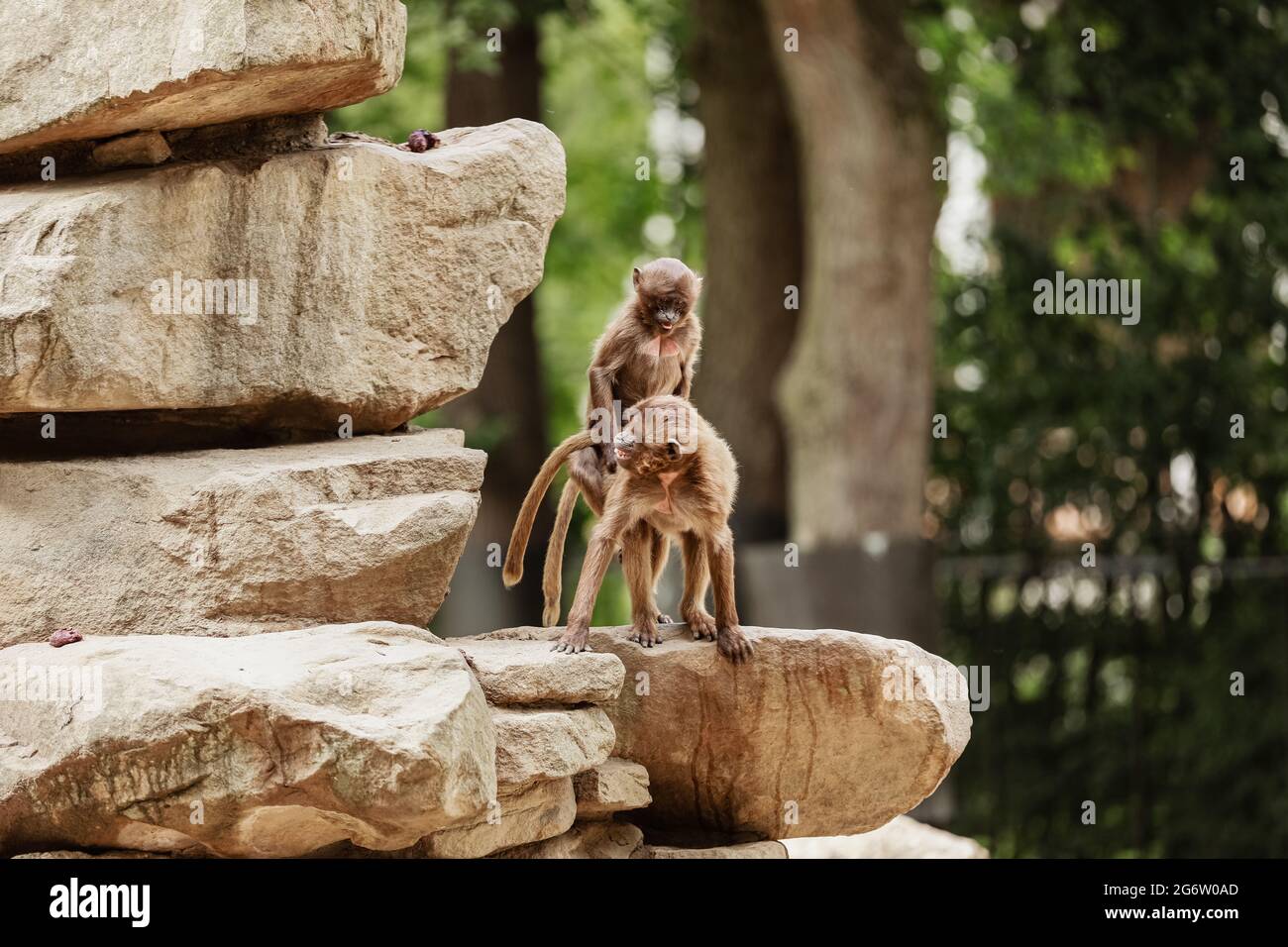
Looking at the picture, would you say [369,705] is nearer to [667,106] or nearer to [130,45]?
[130,45]

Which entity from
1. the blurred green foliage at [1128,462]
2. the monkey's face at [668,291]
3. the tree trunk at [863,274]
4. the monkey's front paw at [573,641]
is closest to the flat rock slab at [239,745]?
the monkey's front paw at [573,641]

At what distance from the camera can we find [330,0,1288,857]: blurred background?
40.0 feet

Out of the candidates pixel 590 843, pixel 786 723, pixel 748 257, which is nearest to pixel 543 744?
pixel 590 843

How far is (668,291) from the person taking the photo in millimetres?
6551

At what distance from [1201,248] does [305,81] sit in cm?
1085

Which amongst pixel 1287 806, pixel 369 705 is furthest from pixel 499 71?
pixel 369 705

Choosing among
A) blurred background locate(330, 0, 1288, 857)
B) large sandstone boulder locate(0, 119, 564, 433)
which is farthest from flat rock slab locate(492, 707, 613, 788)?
blurred background locate(330, 0, 1288, 857)

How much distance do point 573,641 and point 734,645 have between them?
69 centimetres

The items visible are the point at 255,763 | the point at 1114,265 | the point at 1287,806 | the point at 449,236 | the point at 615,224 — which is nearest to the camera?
the point at 255,763

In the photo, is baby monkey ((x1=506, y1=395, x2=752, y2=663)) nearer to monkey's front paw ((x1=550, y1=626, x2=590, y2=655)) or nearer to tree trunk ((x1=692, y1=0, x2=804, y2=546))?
monkey's front paw ((x1=550, y1=626, x2=590, y2=655))

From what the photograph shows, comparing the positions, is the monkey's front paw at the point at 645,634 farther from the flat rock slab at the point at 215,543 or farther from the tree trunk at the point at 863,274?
the tree trunk at the point at 863,274

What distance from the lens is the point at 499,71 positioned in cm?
1360

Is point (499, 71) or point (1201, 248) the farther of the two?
point (1201, 248)

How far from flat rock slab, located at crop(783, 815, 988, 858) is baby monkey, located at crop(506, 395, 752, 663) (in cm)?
280
